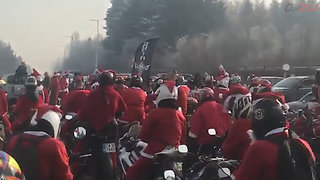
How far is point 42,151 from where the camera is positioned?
5.24 meters

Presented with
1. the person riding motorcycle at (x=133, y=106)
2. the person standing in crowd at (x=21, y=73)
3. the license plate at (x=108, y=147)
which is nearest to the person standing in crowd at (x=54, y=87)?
the person standing in crowd at (x=21, y=73)

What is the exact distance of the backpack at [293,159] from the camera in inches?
173

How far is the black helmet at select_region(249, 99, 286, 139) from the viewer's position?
4562 millimetres

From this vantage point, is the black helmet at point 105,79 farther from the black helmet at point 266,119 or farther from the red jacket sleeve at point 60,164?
the black helmet at point 266,119

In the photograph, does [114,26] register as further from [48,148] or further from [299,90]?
[48,148]

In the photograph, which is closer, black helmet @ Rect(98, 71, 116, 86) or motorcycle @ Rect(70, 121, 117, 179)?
motorcycle @ Rect(70, 121, 117, 179)

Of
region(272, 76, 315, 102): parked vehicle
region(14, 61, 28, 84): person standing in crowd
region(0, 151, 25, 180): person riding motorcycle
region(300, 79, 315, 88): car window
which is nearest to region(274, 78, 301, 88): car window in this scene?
region(272, 76, 315, 102): parked vehicle

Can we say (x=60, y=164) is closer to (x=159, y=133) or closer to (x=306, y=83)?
(x=159, y=133)

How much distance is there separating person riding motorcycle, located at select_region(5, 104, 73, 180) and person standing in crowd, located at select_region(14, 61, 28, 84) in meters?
18.6

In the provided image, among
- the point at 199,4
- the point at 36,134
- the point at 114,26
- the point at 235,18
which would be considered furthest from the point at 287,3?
the point at 36,134

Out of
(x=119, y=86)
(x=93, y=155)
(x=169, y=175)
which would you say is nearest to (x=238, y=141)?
(x=169, y=175)

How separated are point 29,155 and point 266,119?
212 cm

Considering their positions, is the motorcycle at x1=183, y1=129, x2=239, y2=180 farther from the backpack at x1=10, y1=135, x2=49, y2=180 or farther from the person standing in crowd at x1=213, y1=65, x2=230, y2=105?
the person standing in crowd at x1=213, y1=65, x2=230, y2=105
